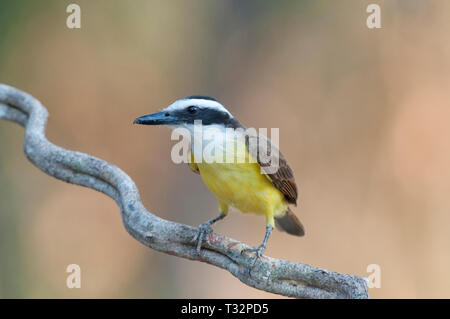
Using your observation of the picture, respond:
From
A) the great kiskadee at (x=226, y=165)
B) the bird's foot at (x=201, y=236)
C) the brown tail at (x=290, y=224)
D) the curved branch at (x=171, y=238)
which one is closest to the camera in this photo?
the curved branch at (x=171, y=238)

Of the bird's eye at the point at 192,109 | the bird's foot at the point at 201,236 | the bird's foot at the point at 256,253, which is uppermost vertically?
the bird's eye at the point at 192,109

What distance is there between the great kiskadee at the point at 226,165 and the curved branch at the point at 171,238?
0.08m

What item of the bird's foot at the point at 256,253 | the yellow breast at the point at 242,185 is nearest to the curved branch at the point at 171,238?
the bird's foot at the point at 256,253

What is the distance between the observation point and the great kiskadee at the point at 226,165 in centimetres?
237

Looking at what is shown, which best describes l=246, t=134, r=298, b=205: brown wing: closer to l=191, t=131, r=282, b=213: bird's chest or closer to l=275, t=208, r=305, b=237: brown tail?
l=191, t=131, r=282, b=213: bird's chest

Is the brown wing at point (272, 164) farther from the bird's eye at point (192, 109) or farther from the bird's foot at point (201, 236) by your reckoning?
the bird's foot at point (201, 236)

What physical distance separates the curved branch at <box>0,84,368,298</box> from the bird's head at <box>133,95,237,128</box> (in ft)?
1.05

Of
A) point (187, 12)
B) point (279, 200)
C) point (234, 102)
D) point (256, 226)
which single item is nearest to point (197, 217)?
point (256, 226)

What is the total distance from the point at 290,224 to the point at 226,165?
81cm

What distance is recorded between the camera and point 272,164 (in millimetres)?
2543

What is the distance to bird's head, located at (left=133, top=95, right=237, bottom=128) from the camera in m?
2.35

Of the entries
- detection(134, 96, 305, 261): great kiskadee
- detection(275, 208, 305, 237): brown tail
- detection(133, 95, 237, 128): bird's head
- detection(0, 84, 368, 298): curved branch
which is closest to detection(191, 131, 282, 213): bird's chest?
detection(134, 96, 305, 261): great kiskadee

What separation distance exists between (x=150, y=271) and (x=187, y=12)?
8.18 ft

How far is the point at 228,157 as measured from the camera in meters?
2.40
